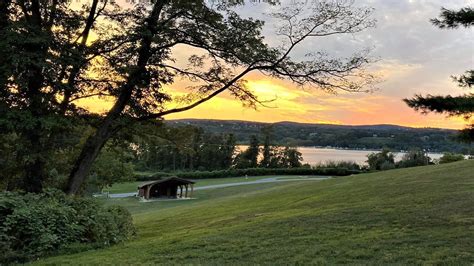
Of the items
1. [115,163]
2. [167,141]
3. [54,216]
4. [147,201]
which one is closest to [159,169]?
[147,201]

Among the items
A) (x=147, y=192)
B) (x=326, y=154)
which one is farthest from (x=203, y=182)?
(x=326, y=154)

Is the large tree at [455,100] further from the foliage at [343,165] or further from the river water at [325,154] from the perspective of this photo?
the river water at [325,154]

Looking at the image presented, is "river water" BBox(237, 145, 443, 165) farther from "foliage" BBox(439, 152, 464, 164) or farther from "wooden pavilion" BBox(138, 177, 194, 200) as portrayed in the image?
"wooden pavilion" BBox(138, 177, 194, 200)

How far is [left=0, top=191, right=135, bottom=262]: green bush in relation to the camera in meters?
8.70

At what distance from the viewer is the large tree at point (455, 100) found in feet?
25.8

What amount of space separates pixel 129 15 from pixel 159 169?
8669 cm

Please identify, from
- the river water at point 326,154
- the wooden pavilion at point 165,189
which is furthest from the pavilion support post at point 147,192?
the river water at point 326,154

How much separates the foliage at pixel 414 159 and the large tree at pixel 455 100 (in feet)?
196

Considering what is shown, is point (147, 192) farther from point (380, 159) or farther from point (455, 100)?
point (455, 100)

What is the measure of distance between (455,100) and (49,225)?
8.47 m

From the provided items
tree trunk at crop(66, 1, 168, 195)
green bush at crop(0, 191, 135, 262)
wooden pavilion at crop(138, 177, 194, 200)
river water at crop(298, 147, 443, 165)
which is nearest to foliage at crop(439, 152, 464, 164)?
wooden pavilion at crop(138, 177, 194, 200)

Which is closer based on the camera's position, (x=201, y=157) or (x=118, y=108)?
(x=118, y=108)

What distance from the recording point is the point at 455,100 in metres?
7.97

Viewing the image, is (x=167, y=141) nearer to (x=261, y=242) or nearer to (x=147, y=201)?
(x=261, y=242)
